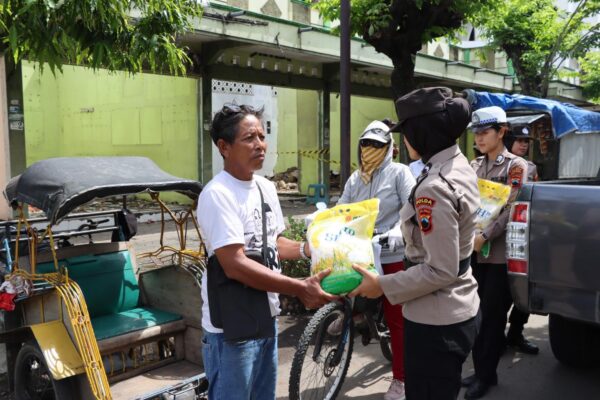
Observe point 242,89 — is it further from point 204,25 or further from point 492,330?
point 492,330

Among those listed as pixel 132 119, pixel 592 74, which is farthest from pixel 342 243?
pixel 592 74

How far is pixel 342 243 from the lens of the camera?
253 centimetres

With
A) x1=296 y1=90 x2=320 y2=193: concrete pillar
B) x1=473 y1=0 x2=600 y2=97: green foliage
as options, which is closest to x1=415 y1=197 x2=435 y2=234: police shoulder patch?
x1=473 y1=0 x2=600 y2=97: green foliage

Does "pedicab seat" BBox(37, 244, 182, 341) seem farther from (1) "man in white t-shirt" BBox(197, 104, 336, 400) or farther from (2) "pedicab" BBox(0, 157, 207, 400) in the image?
(1) "man in white t-shirt" BBox(197, 104, 336, 400)

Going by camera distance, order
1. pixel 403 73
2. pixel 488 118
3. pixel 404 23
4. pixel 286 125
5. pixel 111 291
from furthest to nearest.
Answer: pixel 286 125 < pixel 403 73 < pixel 404 23 < pixel 111 291 < pixel 488 118

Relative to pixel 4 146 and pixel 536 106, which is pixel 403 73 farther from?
pixel 4 146

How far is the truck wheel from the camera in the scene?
429 centimetres

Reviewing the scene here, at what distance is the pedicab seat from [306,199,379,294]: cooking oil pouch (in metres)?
1.78

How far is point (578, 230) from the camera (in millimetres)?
2990

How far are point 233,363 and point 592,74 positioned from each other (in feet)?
71.6

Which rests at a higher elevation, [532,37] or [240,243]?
[532,37]

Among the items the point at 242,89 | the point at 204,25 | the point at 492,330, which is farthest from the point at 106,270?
the point at 242,89

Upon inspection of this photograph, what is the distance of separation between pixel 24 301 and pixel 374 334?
2.46 metres

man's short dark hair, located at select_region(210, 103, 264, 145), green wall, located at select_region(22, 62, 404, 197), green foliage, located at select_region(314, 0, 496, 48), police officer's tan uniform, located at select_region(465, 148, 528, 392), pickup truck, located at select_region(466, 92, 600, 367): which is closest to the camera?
man's short dark hair, located at select_region(210, 103, 264, 145)
